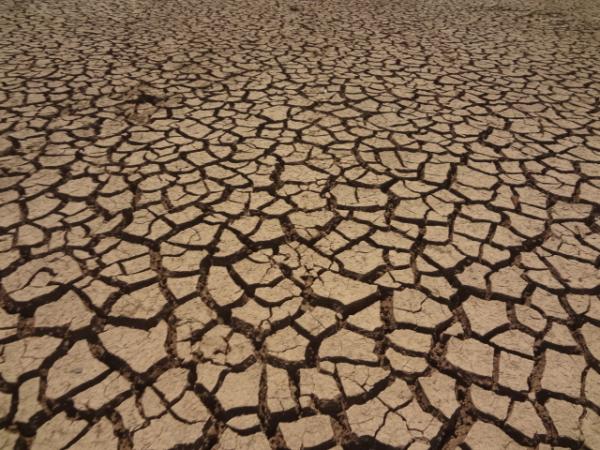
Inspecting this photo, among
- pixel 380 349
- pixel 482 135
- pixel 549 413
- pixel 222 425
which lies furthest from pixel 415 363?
pixel 482 135

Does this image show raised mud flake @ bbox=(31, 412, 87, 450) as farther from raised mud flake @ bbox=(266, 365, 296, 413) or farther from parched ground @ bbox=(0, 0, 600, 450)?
raised mud flake @ bbox=(266, 365, 296, 413)

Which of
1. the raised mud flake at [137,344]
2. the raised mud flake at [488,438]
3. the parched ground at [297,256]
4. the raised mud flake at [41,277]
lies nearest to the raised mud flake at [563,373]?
the parched ground at [297,256]

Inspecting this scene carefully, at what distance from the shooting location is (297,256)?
6.39 feet

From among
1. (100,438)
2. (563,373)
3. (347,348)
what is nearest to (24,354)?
(100,438)

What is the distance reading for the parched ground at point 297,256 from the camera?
1.35m

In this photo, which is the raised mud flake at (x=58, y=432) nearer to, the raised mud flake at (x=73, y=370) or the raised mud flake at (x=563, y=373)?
the raised mud flake at (x=73, y=370)

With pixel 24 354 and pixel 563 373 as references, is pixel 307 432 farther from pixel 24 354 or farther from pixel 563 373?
pixel 24 354

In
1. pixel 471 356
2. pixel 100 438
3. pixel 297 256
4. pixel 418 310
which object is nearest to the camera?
pixel 100 438

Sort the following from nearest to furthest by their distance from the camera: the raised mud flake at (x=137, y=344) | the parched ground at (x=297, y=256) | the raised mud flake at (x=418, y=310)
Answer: the parched ground at (x=297, y=256), the raised mud flake at (x=137, y=344), the raised mud flake at (x=418, y=310)

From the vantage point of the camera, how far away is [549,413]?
1356mm

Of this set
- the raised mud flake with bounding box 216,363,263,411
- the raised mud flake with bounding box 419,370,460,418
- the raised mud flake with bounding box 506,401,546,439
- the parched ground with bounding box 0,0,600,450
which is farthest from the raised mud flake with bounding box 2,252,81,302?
the raised mud flake with bounding box 506,401,546,439

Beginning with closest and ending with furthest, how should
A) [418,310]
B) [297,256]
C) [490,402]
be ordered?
[490,402]
[418,310]
[297,256]

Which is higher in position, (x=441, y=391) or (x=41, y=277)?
(x=441, y=391)

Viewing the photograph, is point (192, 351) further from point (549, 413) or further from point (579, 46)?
point (579, 46)
